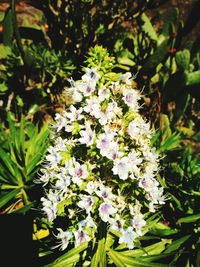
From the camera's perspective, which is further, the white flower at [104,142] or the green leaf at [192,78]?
the green leaf at [192,78]

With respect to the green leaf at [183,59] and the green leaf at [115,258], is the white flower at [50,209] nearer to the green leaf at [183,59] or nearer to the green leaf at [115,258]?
the green leaf at [115,258]

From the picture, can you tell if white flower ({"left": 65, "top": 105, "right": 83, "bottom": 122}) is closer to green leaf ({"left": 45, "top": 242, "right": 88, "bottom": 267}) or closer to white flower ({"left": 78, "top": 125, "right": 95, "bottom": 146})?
white flower ({"left": 78, "top": 125, "right": 95, "bottom": 146})

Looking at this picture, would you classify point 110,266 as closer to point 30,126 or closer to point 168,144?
point 168,144

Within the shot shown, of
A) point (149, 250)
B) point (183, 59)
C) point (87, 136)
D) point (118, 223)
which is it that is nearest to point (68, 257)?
point (118, 223)

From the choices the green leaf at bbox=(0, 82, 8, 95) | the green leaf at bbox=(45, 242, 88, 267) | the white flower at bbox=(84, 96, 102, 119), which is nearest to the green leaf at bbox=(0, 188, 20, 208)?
the green leaf at bbox=(45, 242, 88, 267)

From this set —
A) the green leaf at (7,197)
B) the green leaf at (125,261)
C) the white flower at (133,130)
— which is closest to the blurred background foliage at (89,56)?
the green leaf at (7,197)

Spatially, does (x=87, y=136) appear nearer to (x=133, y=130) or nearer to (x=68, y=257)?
(x=133, y=130)

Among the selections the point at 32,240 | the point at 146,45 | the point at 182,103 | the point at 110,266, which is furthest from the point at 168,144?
the point at 146,45

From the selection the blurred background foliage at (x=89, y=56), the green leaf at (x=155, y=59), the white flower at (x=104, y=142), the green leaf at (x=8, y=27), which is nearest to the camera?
the white flower at (x=104, y=142)
